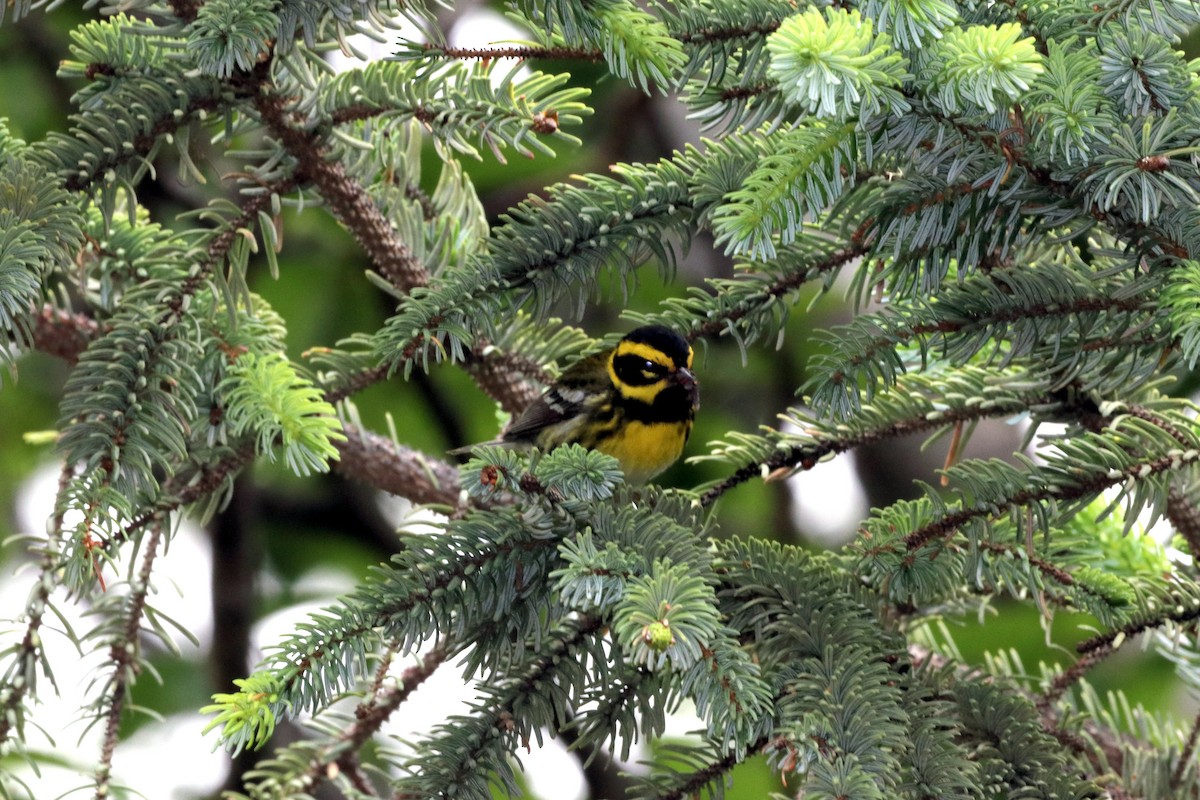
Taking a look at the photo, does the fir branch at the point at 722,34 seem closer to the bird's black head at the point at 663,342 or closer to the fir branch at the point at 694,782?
the bird's black head at the point at 663,342

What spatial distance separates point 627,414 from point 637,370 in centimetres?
22

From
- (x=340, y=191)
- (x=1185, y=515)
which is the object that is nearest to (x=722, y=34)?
(x=340, y=191)

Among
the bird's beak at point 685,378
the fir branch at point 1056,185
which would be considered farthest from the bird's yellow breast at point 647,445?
the fir branch at point 1056,185

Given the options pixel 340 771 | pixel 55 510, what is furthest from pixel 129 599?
pixel 340 771

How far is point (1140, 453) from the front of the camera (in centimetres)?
133

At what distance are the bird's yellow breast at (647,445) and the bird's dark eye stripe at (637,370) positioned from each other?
11 centimetres

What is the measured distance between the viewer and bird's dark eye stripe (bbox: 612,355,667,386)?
8.30 ft

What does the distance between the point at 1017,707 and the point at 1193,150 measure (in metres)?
0.68

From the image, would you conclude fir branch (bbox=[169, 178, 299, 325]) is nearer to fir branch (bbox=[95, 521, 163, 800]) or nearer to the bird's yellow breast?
fir branch (bbox=[95, 521, 163, 800])

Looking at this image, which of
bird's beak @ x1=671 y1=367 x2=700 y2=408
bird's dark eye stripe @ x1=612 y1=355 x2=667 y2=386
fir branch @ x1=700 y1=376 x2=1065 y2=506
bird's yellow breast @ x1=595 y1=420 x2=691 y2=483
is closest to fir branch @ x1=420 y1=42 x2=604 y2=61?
fir branch @ x1=700 y1=376 x2=1065 y2=506

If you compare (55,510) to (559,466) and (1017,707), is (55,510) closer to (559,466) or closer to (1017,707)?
(559,466)

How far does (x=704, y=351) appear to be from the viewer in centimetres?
182

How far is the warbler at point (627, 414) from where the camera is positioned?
254 cm

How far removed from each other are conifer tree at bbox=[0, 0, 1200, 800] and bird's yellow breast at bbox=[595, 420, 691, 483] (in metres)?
0.92
